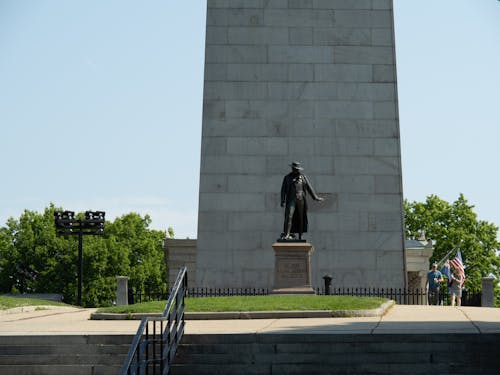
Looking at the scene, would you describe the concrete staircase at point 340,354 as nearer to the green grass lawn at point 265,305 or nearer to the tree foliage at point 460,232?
the green grass lawn at point 265,305

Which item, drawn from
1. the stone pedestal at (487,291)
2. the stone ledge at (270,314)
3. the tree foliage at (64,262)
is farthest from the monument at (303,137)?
the tree foliage at (64,262)

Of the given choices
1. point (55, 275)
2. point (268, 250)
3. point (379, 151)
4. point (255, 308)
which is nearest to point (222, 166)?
point (268, 250)

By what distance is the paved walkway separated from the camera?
547 inches

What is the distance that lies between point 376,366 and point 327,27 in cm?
1872

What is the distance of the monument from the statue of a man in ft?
16.9

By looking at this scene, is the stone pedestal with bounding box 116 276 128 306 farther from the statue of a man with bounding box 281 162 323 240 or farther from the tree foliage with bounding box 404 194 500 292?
the tree foliage with bounding box 404 194 500 292

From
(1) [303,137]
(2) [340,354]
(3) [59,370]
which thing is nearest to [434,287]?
(1) [303,137]

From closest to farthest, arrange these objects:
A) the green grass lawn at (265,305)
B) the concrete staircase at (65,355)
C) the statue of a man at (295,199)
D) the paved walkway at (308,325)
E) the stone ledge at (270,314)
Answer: the concrete staircase at (65,355) → the paved walkway at (308,325) → the stone ledge at (270,314) → the green grass lawn at (265,305) → the statue of a man at (295,199)

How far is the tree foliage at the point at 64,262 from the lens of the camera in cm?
6525

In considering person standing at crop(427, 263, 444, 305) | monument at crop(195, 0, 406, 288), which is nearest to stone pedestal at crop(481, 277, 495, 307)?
person standing at crop(427, 263, 444, 305)

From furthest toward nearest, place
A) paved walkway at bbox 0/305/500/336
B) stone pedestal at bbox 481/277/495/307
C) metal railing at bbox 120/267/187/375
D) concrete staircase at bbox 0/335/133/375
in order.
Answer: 1. stone pedestal at bbox 481/277/495/307
2. paved walkway at bbox 0/305/500/336
3. concrete staircase at bbox 0/335/133/375
4. metal railing at bbox 120/267/187/375

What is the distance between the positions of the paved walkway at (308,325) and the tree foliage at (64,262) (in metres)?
47.5

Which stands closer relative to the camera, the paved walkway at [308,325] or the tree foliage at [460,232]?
the paved walkway at [308,325]

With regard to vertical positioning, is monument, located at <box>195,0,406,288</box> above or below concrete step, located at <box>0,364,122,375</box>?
above
